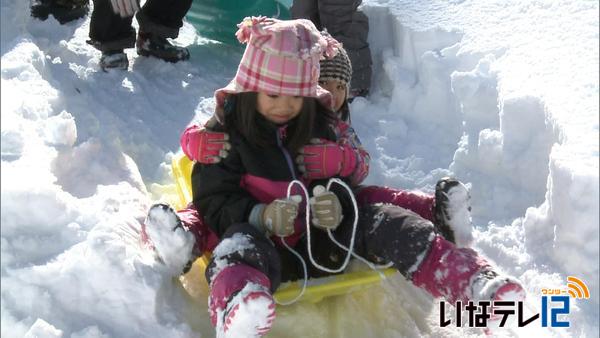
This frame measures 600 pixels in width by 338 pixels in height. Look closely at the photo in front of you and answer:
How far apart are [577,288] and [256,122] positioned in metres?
0.91

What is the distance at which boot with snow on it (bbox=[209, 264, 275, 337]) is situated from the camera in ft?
4.11

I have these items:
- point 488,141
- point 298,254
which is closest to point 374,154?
point 488,141

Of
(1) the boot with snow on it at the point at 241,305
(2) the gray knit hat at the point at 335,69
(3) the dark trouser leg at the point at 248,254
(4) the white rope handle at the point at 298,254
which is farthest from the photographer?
(2) the gray knit hat at the point at 335,69

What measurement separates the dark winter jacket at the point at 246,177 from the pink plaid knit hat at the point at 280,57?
0.33 ft

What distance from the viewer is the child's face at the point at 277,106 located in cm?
165

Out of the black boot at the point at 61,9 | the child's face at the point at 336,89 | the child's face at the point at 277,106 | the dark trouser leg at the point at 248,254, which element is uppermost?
the child's face at the point at 277,106

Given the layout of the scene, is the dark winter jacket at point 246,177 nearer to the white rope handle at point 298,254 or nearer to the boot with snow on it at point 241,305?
the white rope handle at point 298,254

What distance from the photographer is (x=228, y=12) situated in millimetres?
3264

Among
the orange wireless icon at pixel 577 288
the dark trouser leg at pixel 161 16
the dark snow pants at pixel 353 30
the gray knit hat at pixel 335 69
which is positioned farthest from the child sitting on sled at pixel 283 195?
the dark trouser leg at pixel 161 16

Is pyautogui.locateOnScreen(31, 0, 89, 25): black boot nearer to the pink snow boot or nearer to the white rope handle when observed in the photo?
the white rope handle

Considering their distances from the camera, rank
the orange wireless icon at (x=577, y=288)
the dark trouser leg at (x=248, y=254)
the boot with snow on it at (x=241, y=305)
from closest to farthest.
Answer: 1. the boot with snow on it at (x=241, y=305)
2. the dark trouser leg at (x=248, y=254)
3. the orange wireless icon at (x=577, y=288)

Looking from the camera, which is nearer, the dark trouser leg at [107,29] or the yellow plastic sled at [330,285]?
the yellow plastic sled at [330,285]

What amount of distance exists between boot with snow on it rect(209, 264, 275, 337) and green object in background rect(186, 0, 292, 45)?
2.14m

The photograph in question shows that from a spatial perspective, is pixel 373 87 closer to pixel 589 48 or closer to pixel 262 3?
pixel 262 3
